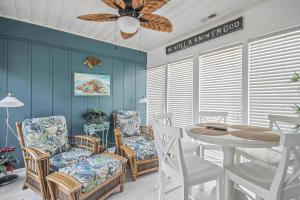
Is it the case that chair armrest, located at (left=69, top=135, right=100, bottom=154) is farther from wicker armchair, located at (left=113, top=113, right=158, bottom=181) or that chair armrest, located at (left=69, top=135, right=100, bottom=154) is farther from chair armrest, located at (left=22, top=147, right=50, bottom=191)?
chair armrest, located at (left=22, top=147, right=50, bottom=191)

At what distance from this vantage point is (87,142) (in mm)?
2625

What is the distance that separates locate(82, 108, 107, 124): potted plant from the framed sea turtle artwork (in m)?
0.40

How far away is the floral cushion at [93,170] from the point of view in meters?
1.73

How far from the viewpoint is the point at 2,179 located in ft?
8.05

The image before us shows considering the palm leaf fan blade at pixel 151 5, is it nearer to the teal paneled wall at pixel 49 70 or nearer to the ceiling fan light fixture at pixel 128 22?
the ceiling fan light fixture at pixel 128 22

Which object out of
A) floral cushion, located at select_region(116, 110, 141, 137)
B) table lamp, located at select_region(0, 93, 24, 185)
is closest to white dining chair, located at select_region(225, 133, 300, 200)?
floral cushion, located at select_region(116, 110, 141, 137)

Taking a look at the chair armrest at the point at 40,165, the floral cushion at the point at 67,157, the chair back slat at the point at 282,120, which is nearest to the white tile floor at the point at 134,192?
the chair armrest at the point at 40,165

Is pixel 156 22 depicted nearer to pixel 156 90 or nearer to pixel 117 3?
pixel 117 3

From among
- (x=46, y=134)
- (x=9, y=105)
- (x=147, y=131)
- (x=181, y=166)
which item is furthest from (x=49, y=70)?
(x=181, y=166)

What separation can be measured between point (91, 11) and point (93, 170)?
2.28 meters

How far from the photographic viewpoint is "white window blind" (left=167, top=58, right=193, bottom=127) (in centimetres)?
345

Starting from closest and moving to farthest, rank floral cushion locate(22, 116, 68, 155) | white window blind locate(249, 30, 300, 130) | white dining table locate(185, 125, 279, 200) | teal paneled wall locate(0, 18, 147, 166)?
white dining table locate(185, 125, 279, 200) → white window blind locate(249, 30, 300, 130) → floral cushion locate(22, 116, 68, 155) → teal paneled wall locate(0, 18, 147, 166)

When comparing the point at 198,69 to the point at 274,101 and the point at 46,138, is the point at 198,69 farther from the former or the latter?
the point at 46,138

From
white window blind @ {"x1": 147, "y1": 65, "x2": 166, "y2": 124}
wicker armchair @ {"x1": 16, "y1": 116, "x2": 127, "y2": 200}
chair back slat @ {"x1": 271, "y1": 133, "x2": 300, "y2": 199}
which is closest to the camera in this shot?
chair back slat @ {"x1": 271, "y1": 133, "x2": 300, "y2": 199}
